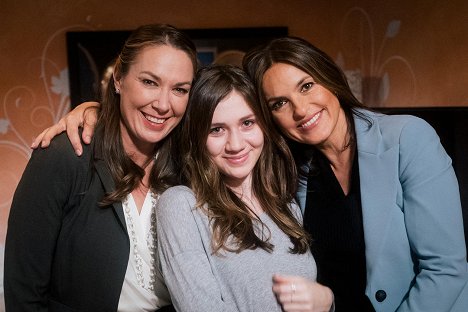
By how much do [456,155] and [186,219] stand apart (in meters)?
1.24

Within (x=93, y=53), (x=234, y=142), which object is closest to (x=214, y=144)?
(x=234, y=142)

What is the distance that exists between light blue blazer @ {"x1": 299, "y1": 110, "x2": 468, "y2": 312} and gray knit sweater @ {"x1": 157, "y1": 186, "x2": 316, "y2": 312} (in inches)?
10.4

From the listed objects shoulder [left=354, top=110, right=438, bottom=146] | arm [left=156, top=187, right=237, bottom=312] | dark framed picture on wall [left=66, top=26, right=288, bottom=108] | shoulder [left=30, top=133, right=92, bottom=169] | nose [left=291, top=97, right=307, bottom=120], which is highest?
dark framed picture on wall [left=66, top=26, right=288, bottom=108]

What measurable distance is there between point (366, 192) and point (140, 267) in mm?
788

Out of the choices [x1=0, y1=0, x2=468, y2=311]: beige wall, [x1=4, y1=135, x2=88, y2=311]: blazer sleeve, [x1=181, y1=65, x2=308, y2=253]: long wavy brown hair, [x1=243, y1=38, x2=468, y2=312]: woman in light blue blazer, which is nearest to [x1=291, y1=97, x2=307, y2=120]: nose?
[x1=243, y1=38, x2=468, y2=312]: woman in light blue blazer

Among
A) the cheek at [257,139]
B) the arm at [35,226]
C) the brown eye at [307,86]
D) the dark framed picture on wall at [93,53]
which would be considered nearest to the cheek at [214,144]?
the cheek at [257,139]

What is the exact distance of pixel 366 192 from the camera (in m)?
1.51

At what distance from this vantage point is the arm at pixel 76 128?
56.8 inches

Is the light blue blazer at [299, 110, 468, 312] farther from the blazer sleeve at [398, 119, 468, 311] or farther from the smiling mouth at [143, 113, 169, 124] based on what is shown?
the smiling mouth at [143, 113, 169, 124]

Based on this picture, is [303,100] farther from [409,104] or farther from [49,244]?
[409,104]

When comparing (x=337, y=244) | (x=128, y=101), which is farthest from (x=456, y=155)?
(x=128, y=101)

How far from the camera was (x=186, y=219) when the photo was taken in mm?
1363

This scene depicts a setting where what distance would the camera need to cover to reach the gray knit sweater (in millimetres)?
1271

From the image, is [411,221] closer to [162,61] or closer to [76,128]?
[162,61]
